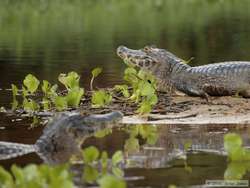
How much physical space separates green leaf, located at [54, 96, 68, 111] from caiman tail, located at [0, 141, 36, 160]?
215 centimetres

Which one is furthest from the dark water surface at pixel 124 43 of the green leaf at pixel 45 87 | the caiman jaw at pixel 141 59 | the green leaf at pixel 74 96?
the caiman jaw at pixel 141 59

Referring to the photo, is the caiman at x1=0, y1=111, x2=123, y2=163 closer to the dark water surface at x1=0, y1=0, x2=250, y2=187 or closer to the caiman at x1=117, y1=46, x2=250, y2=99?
the dark water surface at x1=0, y1=0, x2=250, y2=187

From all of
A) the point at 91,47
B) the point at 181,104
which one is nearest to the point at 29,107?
the point at 181,104

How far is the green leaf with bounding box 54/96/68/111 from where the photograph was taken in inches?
398

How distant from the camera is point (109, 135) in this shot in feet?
28.5

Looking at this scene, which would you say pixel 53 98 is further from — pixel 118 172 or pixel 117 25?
pixel 117 25

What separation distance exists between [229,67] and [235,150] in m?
3.86

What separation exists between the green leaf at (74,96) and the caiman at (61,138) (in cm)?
198

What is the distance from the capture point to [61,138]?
7977mm

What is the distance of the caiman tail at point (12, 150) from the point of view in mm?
7707

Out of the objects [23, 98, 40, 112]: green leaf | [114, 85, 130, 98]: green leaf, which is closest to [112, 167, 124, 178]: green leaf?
[23, 98, 40, 112]: green leaf

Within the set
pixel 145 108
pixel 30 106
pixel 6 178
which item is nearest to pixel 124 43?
pixel 30 106

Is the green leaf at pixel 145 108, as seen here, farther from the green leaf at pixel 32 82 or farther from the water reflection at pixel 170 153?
the green leaf at pixel 32 82

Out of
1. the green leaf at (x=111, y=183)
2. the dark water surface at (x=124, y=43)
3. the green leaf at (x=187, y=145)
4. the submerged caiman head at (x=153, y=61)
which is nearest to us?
the green leaf at (x=111, y=183)
